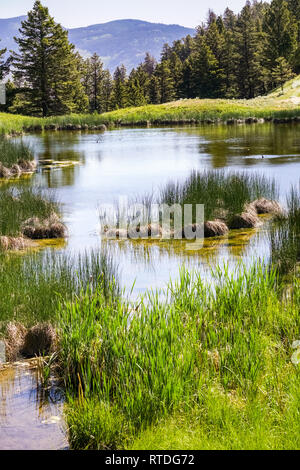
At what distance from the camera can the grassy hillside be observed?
168 ft

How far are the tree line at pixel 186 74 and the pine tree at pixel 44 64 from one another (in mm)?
107

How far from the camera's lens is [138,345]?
509 centimetres

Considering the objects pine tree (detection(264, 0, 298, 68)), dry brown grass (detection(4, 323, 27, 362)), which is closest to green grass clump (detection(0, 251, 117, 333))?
dry brown grass (detection(4, 323, 27, 362))

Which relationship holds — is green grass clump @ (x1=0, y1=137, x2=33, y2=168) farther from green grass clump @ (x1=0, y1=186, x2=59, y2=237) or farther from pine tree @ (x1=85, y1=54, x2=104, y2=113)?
pine tree @ (x1=85, y1=54, x2=104, y2=113)

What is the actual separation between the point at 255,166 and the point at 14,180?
843 centimetres

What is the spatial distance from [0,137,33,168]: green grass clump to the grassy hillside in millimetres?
15746

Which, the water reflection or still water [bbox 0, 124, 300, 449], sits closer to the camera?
the water reflection

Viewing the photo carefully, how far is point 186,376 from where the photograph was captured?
4891 millimetres

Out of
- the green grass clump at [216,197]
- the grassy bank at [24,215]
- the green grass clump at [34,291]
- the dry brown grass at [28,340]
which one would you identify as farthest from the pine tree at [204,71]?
the dry brown grass at [28,340]

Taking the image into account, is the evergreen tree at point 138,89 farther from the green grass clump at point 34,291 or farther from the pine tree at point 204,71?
the green grass clump at point 34,291

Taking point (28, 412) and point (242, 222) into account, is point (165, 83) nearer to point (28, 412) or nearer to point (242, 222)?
point (242, 222)

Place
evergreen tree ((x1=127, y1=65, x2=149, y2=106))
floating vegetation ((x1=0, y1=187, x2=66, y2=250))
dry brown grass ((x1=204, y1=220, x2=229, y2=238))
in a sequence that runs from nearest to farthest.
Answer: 1. floating vegetation ((x1=0, y1=187, x2=66, y2=250))
2. dry brown grass ((x1=204, y1=220, x2=229, y2=238))
3. evergreen tree ((x1=127, y1=65, x2=149, y2=106))

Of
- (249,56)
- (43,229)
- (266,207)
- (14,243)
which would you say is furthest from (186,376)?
(249,56)

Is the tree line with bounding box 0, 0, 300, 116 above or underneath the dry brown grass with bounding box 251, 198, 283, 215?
above
